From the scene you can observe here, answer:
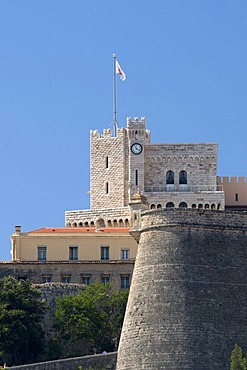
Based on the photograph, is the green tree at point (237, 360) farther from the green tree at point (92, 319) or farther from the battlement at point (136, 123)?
the battlement at point (136, 123)

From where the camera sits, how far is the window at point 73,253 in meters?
Answer: 101

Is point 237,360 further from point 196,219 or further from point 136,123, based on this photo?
point 136,123

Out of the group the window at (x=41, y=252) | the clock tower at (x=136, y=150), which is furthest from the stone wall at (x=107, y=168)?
the window at (x=41, y=252)

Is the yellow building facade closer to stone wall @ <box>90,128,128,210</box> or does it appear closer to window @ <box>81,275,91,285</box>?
window @ <box>81,275,91,285</box>

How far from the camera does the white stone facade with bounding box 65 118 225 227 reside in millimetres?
129750

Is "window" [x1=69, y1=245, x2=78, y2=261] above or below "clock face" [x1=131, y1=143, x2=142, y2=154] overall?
below

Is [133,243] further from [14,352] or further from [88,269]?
[14,352]

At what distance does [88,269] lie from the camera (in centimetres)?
9962

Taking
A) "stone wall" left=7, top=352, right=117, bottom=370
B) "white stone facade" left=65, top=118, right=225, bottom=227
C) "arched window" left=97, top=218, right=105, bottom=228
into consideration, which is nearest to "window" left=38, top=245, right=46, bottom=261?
"stone wall" left=7, top=352, right=117, bottom=370

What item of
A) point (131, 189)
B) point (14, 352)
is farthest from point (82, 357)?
point (131, 189)

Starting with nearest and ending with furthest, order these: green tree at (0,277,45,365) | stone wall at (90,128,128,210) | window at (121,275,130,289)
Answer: green tree at (0,277,45,365), window at (121,275,130,289), stone wall at (90,128,128,210)

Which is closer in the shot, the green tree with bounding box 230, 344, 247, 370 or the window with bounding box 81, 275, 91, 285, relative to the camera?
the green tree with bounding box 230, 344, 247, 370

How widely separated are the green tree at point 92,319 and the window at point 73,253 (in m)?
6.48

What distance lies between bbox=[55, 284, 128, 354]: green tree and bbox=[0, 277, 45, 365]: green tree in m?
1.24
